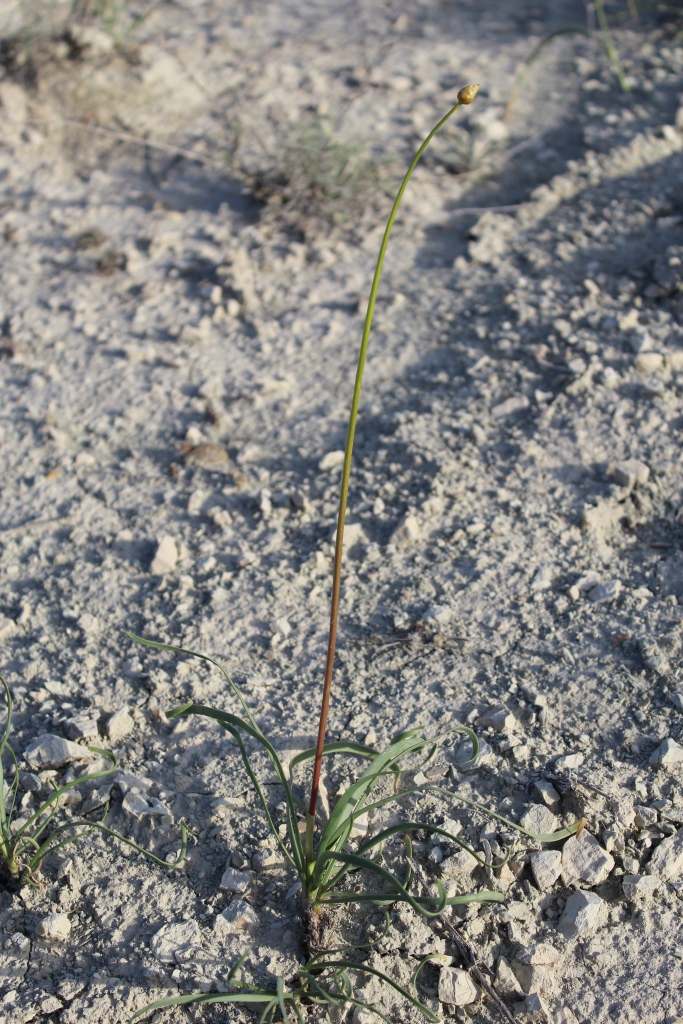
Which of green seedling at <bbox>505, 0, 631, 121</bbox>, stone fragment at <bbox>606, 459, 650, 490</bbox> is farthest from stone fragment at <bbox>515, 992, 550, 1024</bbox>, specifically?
green seedling at <bbox>505, 0, 631, 121</bbox>

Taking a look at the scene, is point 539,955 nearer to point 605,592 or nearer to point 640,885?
point 640,885

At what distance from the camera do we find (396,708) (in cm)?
211

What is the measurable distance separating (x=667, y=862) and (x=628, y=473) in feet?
3.67

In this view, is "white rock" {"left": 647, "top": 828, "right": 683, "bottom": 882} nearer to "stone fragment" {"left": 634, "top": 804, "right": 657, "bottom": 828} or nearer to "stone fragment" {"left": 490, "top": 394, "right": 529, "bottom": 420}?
"stone fragment" {"left": 634, "top": 804, "right": 657, "bottom": 828}

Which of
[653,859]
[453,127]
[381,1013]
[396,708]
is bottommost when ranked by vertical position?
[381,1013]

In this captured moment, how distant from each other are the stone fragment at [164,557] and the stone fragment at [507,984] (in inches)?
53.3

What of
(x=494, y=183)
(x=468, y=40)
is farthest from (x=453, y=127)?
(x=468, y=40)

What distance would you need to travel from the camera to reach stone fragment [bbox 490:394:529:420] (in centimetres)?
286

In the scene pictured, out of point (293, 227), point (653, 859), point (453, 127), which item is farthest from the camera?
point (453, 127)

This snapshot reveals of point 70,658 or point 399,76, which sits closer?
point 70,658

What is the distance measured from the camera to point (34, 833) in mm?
1943

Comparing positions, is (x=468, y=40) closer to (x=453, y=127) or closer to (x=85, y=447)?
(x=453, y=127)

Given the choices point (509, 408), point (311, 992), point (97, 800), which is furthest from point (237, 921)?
point (509, 408)

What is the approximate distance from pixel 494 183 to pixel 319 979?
3316 millimetres
